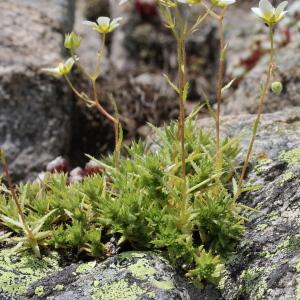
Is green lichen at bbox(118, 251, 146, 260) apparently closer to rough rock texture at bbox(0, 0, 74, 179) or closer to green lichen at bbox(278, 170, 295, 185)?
green lichen at bbox(278, 170, 295, 185)

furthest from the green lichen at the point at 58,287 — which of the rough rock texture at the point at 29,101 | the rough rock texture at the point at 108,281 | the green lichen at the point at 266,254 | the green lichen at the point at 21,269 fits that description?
the rough rock texture at the point at 29,101

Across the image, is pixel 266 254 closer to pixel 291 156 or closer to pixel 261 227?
pixel 261 227

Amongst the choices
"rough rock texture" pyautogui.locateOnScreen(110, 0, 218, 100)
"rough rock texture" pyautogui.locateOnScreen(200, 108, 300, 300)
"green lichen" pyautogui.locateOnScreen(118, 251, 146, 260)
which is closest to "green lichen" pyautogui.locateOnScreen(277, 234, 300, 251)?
"rough rock texture" pyautogui.locateOnScreen(200, 108, 300, 300)

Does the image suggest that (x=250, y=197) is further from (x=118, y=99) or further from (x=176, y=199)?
(x=118, y=99)

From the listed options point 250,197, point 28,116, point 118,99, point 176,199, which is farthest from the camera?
point 118,99

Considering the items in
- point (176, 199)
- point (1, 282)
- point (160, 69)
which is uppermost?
point (176, 199)

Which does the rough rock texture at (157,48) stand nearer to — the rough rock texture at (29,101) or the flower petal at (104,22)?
the rough rock texture at (29,101)

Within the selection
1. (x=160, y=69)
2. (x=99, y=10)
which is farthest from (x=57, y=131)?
(x=99, y=10)
